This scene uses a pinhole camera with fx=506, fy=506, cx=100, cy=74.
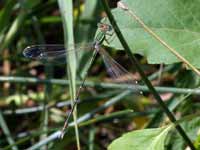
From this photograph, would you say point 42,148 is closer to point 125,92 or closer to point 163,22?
point 125,92

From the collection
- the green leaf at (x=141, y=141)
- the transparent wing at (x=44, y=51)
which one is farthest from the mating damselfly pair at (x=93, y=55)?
the green leaf at (x=141, y=141)

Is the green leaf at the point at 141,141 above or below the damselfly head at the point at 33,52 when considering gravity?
below

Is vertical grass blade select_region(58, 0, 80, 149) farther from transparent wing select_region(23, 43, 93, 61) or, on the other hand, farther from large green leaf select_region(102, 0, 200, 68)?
large green leaf select_region(102, 0, 200, 68)

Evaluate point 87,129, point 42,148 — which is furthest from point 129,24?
point 87,129

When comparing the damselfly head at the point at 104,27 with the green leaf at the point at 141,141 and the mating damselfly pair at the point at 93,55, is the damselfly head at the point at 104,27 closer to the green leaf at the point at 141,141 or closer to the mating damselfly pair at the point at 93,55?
the mating damselfly pair at the point at 93,55

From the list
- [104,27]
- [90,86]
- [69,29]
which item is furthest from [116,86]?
[104,27]

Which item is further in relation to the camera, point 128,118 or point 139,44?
point 128,118

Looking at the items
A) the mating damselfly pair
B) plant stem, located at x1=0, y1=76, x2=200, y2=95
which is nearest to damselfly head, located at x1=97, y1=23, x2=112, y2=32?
the mating damselfly pair
